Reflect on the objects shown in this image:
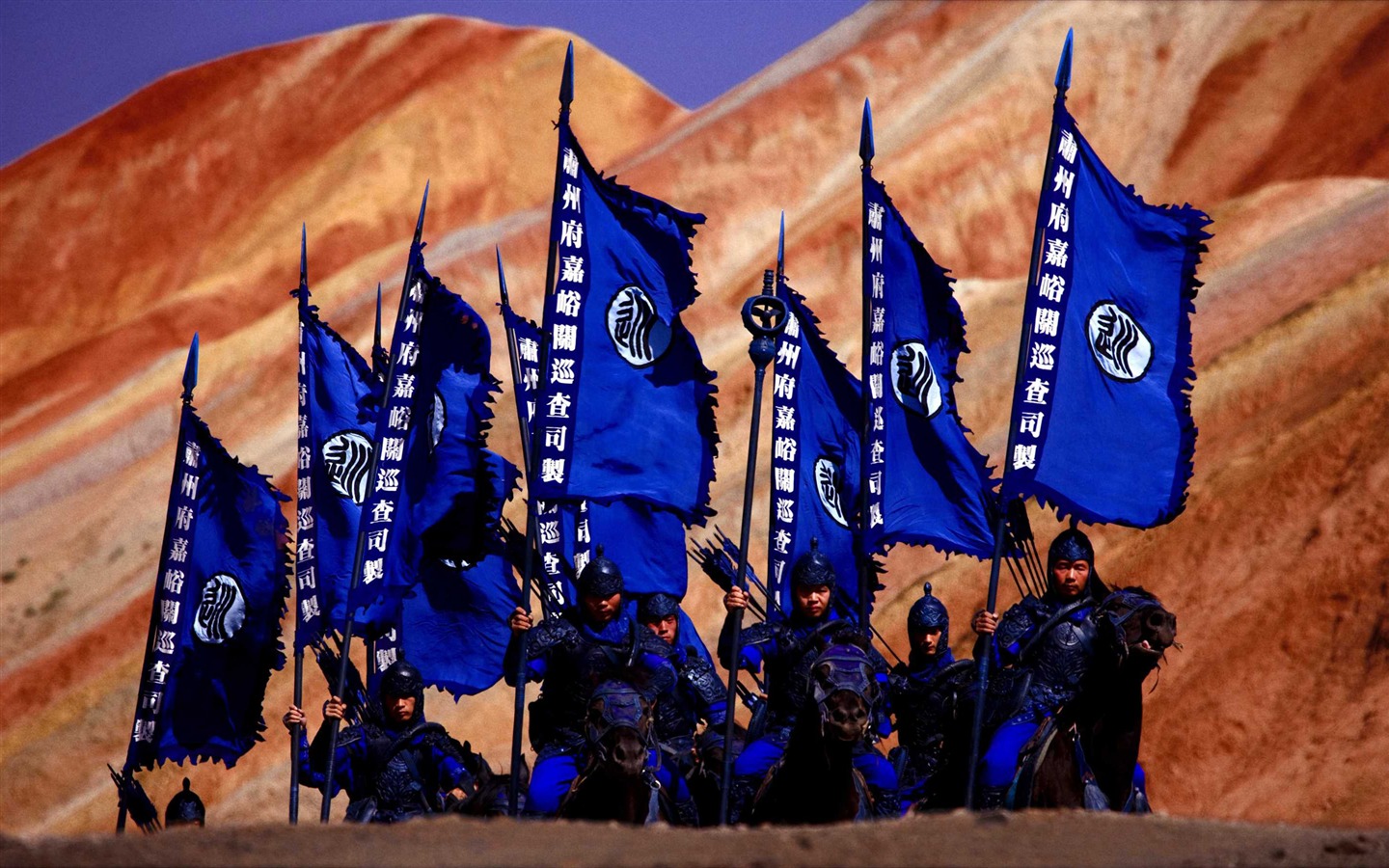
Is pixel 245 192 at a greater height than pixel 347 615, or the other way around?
pixel 245 192

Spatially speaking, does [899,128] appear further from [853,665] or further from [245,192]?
[853,665]

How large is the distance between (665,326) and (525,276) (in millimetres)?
29376

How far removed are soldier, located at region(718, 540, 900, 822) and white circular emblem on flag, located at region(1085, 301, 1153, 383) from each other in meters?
2.38

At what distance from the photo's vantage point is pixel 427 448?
15016 millimetres

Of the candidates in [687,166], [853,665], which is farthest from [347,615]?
[687,166]

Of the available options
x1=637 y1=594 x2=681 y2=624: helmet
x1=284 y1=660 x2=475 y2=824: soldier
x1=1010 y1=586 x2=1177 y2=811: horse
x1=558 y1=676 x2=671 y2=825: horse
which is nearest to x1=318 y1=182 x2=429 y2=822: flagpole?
x1=284 y1=660 x2=475 y2=824: soldier

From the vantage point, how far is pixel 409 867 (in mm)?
8875

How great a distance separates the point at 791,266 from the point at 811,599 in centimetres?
2766

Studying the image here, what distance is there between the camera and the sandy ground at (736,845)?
9.01m

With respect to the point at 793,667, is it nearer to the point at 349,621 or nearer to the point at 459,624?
the point at 349,621

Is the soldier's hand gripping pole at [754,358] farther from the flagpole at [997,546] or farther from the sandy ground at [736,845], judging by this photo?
the sandy ground at [736,845]

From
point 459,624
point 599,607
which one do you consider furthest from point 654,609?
point 459,624

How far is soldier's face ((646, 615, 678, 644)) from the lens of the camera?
13.2 m

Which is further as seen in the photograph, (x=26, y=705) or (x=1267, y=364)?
(x=26, y=705)
